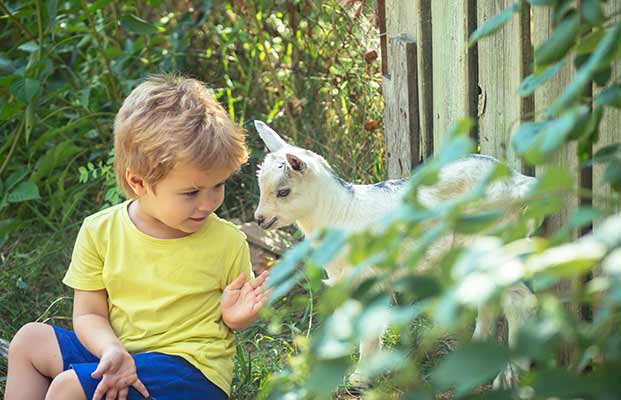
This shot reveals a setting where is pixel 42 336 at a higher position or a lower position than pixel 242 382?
higher

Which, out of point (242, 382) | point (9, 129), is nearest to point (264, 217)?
point (242, 382)

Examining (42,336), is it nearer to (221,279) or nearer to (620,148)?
(221,279)

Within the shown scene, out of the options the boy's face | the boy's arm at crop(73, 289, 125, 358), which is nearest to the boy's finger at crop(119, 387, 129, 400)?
the boy's arm at crop(73, 289, 125, 358)

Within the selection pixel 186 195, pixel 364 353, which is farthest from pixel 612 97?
pixel 364 353

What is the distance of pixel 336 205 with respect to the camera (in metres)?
2.99

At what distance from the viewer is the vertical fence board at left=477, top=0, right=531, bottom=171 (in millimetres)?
2842

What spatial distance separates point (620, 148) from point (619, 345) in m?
0.55

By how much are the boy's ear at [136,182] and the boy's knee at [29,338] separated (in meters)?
0.48

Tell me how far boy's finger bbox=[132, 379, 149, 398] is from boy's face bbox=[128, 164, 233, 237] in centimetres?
49

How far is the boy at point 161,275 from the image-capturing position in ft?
8.73

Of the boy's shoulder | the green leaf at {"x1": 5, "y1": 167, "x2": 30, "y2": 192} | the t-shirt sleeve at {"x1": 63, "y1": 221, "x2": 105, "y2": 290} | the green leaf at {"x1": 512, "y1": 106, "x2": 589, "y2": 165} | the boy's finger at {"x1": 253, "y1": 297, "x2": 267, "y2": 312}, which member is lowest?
the green leaf at {"x1": 5, "y1": 167, "x2": 30, "y2": 192}

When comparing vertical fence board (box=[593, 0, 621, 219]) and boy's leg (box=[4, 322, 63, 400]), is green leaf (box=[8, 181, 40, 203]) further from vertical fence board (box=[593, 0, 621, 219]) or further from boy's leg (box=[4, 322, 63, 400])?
vertical fence board (box=[593, 0, 621, 219])

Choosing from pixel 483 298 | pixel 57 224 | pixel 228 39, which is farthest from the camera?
pixel 228 39

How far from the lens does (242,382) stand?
3000 mm
